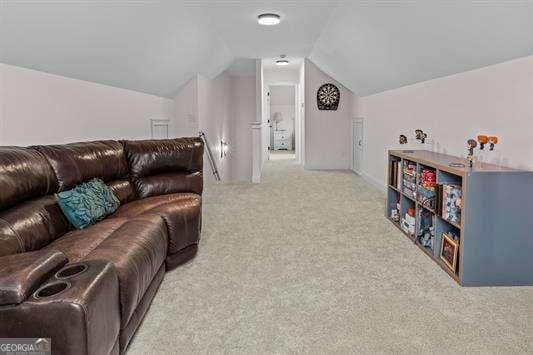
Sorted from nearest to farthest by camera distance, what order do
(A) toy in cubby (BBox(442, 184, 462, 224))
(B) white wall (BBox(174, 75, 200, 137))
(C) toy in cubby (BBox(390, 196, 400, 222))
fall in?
(A) toy in cubby (BBox(442, 184, 462, 224))
(C) toy in cubby (BBox(390, 196, 400, 222))
(B) white wall (BBox(174, 75, 200, 137))

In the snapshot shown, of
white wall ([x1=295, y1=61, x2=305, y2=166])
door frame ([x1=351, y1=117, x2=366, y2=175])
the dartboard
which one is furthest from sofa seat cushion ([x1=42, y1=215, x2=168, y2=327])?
white wall ([x1=295, y1=61, x2=305, y2=166])

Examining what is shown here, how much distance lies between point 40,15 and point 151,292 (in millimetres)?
1876

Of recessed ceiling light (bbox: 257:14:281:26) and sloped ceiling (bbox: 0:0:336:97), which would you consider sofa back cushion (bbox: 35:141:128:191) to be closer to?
sloped ceiling (bbox: 0:0:336:97)

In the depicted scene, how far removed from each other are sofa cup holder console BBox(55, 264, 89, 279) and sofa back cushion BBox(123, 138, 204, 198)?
1837 mm

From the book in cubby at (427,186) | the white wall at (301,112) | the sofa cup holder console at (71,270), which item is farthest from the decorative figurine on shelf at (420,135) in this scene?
the white wall at (301,112)

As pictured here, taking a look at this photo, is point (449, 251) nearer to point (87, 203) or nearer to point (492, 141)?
point (492, 141)

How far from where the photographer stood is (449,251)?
279 cm

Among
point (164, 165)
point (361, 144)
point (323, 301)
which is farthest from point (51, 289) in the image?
point (361, 144)

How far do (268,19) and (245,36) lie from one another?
3.39 feet

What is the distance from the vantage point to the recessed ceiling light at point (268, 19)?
4.45 m

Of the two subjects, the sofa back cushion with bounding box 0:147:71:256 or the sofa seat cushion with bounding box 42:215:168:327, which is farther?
the sofa back cushion with bounding box 0:147:71:256

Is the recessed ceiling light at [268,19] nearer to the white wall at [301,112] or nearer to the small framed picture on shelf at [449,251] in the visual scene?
the small framed picture on shelf at [449,251]

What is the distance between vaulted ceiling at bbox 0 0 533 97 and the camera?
2570mm

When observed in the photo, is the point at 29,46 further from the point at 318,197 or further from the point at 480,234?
the point at 318,197
